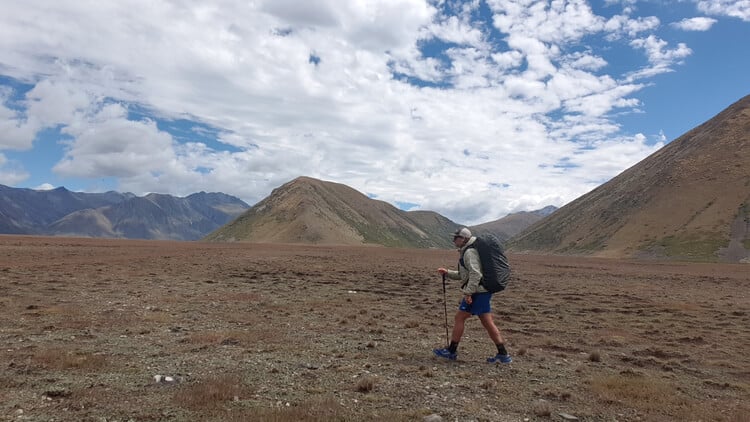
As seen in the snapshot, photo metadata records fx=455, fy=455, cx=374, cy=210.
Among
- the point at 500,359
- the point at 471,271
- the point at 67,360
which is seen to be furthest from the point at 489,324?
the point at 67,360

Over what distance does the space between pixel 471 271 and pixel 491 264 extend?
0.48 meters

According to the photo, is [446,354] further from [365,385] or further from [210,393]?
[210,393]

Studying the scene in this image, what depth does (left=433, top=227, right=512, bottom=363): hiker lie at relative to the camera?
10375 mm

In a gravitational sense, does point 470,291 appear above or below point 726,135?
below

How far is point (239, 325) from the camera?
14344mm

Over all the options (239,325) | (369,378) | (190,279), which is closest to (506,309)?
(239,325)

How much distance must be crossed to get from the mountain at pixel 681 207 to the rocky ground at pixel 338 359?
109 m

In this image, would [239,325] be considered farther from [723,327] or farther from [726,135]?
[726,135]

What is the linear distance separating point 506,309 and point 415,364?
11.4 m

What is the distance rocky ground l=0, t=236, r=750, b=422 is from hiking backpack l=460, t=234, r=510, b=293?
1.91 meters

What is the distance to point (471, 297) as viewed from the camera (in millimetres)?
10523

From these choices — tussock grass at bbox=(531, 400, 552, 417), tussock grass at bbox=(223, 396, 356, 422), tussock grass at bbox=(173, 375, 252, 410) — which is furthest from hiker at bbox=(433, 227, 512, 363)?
tussock grass at bbox=(173, 375, 252, 410)

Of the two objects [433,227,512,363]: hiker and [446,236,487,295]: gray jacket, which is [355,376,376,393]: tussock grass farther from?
[446,236,487,295]: gray jacket

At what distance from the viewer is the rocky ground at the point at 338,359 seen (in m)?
7.42
